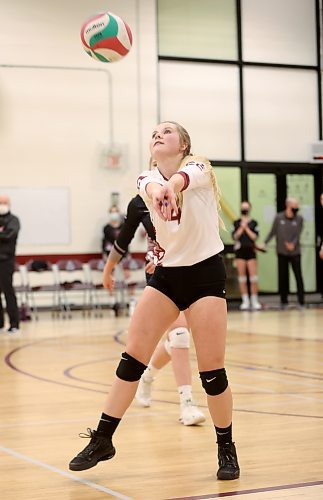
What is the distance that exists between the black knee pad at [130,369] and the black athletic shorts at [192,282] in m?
0.38

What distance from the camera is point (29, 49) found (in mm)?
20016

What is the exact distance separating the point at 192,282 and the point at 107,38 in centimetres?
371

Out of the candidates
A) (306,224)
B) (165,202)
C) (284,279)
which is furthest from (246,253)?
(165,202)

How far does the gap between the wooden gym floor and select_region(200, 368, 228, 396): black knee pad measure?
0.48m

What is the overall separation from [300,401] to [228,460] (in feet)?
9.10

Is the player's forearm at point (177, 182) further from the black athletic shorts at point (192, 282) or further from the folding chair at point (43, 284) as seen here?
the folding chair at point (43, 284)

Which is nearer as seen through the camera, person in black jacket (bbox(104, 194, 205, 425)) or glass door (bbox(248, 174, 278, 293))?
person in black jacket (bbox(104, 194, 205, 425))

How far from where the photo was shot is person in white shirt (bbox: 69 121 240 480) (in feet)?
16.4

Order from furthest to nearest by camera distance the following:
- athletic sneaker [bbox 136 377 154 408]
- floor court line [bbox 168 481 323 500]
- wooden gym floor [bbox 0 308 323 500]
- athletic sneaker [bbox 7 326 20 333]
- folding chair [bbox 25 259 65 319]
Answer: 1. folding chair [bbox 25 259 65 319]
2. athletic sneaker [bbox 7 326 20 333]
3. athletic sneaker [bbox 136 377 154 408]
4. wooden gym floor [bbox 0 308 323 500]
5. floor court line [bbox 168 481 323 500]

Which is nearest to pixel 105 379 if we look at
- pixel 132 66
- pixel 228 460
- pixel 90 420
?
pixel 90 420

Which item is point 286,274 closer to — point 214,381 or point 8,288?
point 8,288

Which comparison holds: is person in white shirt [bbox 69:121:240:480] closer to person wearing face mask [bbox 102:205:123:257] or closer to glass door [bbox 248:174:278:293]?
person wearing face mask [bbox 102:205:123:257]

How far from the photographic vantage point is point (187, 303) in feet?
16.7

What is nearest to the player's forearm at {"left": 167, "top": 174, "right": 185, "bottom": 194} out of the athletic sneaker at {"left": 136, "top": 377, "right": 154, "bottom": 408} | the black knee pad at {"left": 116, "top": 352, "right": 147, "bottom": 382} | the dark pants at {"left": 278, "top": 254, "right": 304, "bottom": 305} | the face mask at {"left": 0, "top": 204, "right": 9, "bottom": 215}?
the black knee pad at {"left": 116, "top": 352, "right": 147, "bottom": 382}
